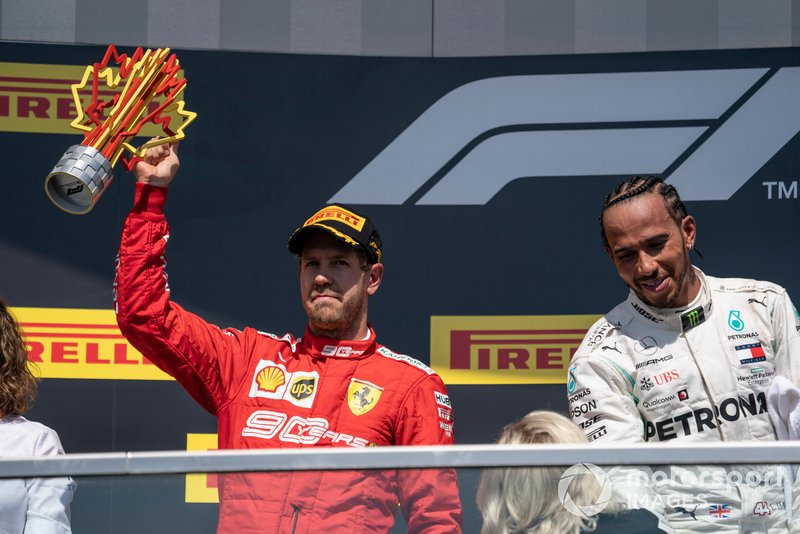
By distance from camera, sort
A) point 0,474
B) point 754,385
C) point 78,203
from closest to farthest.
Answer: point 0,474 < point 78,203 < point 754,385

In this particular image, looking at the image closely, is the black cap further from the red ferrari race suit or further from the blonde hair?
the blonde hair

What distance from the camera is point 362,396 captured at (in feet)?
6.47

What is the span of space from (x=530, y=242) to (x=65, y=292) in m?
1.40

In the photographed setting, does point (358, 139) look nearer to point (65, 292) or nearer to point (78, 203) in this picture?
point (65, 292)

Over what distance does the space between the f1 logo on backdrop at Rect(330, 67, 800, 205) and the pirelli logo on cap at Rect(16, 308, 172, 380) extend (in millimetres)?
792

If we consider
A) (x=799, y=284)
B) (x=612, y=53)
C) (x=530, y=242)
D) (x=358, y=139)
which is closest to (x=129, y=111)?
(x=358, y=139)

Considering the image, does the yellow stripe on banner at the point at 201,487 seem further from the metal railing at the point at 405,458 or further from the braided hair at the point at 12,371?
the braided hair at the point at 12,371

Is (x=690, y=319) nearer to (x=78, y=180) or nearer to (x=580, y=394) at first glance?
(x=580, y=394)

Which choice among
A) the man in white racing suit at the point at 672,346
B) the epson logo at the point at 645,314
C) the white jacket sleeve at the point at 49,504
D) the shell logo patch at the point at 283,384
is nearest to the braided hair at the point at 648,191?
the man in white racing suit at the point at 672,346

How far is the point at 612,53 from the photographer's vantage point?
122 inches

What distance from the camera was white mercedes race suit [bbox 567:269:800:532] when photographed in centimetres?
188

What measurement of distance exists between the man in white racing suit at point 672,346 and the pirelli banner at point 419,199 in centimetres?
105

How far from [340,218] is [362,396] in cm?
39

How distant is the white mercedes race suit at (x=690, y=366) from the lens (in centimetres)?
188
